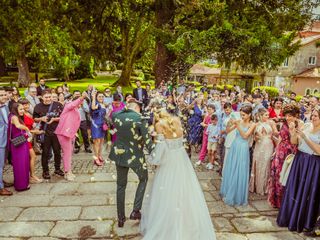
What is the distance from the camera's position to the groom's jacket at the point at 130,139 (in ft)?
16.7

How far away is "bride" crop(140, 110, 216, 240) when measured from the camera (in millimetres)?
4625

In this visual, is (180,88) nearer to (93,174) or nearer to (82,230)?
(93,174)

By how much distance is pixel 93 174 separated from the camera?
8133 millimetres

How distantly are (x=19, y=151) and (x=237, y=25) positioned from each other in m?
10.7

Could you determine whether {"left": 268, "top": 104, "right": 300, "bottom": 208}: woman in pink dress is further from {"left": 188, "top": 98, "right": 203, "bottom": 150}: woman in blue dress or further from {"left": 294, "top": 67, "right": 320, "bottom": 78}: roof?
{"left": 294, "top": 67, "right": 320, "bottom": 78}: roof

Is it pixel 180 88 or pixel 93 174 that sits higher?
pixel 180 88

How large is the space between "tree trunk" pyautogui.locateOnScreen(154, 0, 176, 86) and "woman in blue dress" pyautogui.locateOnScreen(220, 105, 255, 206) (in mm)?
10521

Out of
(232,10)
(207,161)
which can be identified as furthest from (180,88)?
(232,10)

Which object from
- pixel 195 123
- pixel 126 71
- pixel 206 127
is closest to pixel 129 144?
pixel 206 127

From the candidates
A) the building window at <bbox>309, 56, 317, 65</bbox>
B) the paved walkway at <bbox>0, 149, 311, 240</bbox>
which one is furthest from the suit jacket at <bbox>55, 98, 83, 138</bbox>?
the building window at <bbox>309, 56, 317, 65</bbox>

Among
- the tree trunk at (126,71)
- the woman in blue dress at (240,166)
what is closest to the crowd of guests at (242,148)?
the woman in blue dress at (240,166)

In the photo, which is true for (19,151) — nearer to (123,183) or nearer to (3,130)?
(3,130)

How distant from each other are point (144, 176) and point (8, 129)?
3492mm

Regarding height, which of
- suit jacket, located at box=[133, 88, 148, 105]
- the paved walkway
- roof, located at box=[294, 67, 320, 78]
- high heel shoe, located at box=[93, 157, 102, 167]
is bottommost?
the paved walkway
